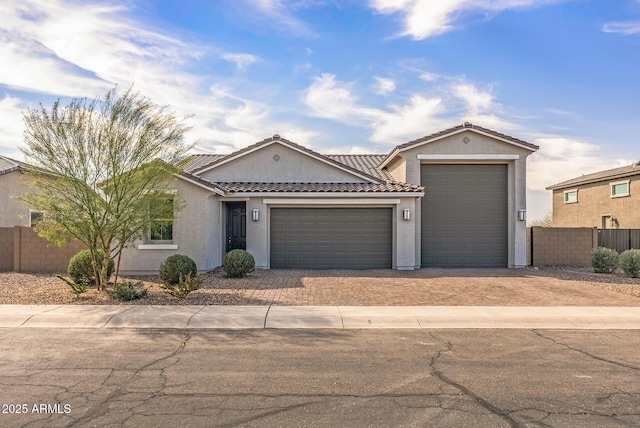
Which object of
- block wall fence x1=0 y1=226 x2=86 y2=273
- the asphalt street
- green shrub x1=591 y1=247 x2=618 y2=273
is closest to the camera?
the asphalt street

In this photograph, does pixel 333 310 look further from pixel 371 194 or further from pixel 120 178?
pixel 371 194

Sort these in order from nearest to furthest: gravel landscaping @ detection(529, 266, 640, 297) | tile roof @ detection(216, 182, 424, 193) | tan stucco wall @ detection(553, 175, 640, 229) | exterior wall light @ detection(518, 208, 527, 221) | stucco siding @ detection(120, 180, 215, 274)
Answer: gravel landscaping @ detection(529, 266, 640, 297)
stucco siding @ detection(120, 180, 215, 274)
tile roof @ detection(216, 182, 424, 193)
exterior wall light @ detection(518, 208, 527, 221)
tan stucco wall @ detection(553, 175, 640, 229)

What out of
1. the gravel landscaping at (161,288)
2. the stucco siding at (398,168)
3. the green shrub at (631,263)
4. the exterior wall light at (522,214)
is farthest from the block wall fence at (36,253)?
the green shrub at (631,263)

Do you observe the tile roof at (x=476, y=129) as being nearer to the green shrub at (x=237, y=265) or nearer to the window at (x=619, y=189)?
the green shrub at (x=237, y=265)

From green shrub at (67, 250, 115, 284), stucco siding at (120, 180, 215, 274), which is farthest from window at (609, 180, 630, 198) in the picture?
green shrub at (67, 250, 115, 284)

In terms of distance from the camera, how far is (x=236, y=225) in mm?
17500

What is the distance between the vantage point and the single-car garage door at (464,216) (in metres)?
18.0

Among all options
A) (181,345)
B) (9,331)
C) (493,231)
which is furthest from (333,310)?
(493,231)

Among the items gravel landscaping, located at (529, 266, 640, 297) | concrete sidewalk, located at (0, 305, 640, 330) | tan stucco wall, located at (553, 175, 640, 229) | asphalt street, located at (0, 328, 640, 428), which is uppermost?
tan stucco wall, located at (553, 175, 640, 229)

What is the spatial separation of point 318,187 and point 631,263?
1132cm

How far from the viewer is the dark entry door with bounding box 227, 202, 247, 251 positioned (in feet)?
57.1

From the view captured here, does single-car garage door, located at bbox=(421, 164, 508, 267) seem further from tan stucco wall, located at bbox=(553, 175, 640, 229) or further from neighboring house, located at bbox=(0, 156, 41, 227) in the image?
neighboring house, located at bbox=(0, 156, 41, 227)

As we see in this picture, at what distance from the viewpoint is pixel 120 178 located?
36.6 feet

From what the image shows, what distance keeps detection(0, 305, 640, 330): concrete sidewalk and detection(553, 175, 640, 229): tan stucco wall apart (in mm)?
19228
